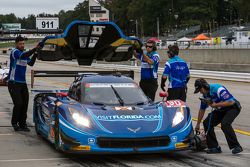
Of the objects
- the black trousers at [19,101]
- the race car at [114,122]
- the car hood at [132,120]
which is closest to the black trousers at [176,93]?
the race car at [114,122]

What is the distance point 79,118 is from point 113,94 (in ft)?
3.96

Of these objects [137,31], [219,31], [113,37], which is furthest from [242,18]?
[113,37]

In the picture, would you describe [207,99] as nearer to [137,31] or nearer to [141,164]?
[141,164]

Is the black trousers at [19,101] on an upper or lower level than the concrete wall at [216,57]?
upper

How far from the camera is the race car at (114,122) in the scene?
7148mm

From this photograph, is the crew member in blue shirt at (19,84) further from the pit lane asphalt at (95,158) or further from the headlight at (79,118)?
the headlight at (79,118)

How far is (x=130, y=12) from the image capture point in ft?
486

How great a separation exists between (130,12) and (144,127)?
467 feet

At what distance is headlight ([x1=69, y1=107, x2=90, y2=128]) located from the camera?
24.0 ft

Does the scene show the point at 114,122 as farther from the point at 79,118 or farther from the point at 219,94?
the point at 219,94

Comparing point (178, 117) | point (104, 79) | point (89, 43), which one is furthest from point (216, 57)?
point (178, 117)

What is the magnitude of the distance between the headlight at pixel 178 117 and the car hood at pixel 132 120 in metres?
0.05

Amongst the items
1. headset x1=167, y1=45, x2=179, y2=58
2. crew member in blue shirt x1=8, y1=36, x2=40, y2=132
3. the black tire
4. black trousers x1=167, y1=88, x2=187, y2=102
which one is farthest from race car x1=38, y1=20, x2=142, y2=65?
the black tire

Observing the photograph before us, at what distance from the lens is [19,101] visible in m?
10.4
